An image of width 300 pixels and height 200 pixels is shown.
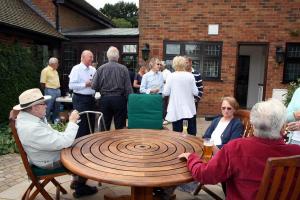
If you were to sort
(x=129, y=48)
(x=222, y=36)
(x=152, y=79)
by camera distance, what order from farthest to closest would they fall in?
(x=129, y=48) < (x=222, y=36) < (x=152, y=79)

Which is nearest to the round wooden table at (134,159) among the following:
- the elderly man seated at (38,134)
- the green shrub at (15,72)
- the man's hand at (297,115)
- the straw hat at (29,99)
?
the elderly man seated at (38,134)

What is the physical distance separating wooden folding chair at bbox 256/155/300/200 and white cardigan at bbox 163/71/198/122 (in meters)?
2.93

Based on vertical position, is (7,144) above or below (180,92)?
below

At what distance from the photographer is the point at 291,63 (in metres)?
8.94

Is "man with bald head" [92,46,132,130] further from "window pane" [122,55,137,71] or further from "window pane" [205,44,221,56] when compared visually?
"window pane" [122,55,137,71]

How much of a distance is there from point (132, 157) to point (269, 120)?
112cm

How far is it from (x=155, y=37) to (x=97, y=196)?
658 centimetres

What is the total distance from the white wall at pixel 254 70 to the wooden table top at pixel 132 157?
880 cm

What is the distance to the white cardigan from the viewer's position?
15.8 feet

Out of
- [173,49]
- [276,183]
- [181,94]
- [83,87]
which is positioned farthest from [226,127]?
[173,49]

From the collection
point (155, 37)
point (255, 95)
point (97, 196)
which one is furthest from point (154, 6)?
point (97, 196)

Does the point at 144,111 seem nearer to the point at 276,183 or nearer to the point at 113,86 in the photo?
the point at 113,86

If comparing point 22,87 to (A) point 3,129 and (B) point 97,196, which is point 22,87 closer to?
(A) point 3,129

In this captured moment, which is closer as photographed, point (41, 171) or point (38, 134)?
point (38, 134)
